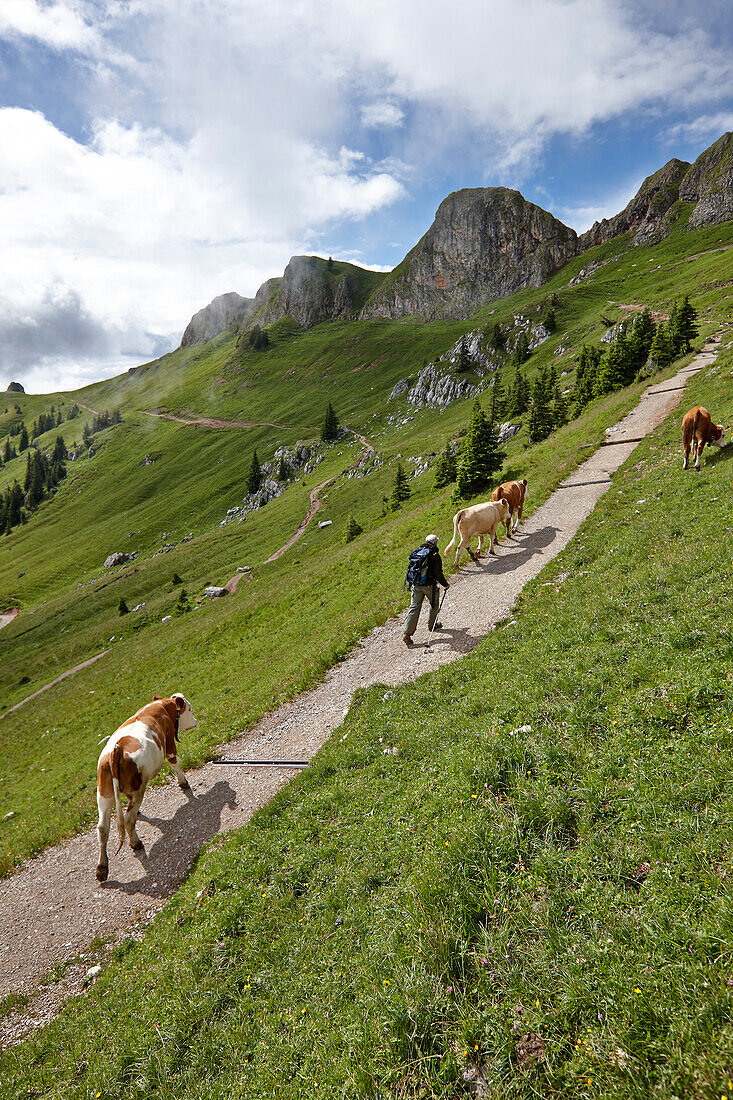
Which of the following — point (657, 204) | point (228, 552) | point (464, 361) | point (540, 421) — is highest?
point (657, 204)

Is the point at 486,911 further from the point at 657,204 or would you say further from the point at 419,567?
the point at 657,204

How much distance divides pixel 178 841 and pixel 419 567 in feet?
34.6

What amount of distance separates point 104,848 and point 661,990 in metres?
12.1

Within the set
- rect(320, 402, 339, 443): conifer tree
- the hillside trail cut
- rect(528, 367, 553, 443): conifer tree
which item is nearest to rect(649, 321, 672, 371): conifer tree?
rect(528, 367, 553, 443): conifer tree

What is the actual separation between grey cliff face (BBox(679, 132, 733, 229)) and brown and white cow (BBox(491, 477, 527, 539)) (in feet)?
736

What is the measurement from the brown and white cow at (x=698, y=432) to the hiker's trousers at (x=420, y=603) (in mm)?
12197

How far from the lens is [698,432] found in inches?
693

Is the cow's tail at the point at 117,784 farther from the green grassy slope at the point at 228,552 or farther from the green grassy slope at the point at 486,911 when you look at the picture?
the green grassy slope at the point at 228,552

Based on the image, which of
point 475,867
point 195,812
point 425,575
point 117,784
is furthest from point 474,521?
point 117,784

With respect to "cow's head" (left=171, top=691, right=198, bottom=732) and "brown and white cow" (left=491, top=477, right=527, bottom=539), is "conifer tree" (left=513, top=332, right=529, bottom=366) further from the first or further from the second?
"cow's head" (left=171, top=691, right=198, bottom=732)

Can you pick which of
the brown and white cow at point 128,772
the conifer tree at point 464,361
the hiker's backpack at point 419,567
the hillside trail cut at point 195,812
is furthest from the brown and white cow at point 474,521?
the conifer tree at point 464,361

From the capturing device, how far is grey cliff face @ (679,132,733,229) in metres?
166

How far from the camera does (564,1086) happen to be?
11.9ft

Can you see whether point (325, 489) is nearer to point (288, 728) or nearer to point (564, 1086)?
point (288, 728)
